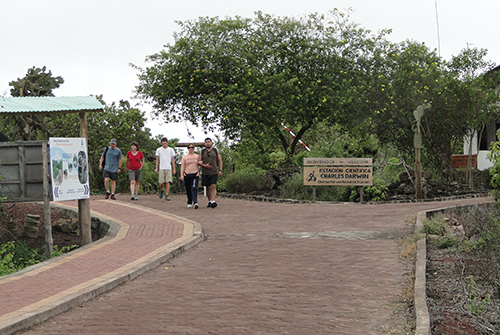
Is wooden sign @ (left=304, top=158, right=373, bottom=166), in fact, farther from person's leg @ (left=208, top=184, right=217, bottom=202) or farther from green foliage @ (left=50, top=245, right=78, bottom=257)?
green foliage @ (left=50, top=245, right=78, bottom=257)

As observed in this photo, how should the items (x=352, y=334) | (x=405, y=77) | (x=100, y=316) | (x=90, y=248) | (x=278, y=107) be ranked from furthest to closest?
(x=278, y=107) → (x=405, y=77) → (x=90, y=248) → (x=100, y=316) → (x=352, y=334)

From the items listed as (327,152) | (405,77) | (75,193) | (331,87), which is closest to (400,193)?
(327,152)

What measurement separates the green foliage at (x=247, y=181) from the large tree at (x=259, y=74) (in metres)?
4.45

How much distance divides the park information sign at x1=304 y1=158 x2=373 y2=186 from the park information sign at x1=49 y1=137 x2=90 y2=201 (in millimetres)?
8922

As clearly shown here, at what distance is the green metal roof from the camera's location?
10.5 metres

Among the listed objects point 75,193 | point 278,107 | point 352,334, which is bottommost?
point 352,334

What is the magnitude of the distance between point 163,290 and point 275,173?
1462 cm

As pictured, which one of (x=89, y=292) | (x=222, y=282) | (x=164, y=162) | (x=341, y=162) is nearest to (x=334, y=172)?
(x=341, y=162)

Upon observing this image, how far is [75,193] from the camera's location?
1081 cm

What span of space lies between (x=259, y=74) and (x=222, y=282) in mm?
19931

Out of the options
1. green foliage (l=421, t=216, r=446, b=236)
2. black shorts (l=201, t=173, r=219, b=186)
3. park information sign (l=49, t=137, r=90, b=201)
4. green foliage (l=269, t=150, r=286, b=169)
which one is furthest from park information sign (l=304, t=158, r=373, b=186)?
park information sign (l=49, t=137, r=90, b=201)

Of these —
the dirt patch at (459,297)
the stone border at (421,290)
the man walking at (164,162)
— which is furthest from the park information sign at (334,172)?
the dirt patch at (459,297)

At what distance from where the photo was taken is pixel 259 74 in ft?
87.5

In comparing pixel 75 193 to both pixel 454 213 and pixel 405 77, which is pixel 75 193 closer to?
A: pixel 454 213
